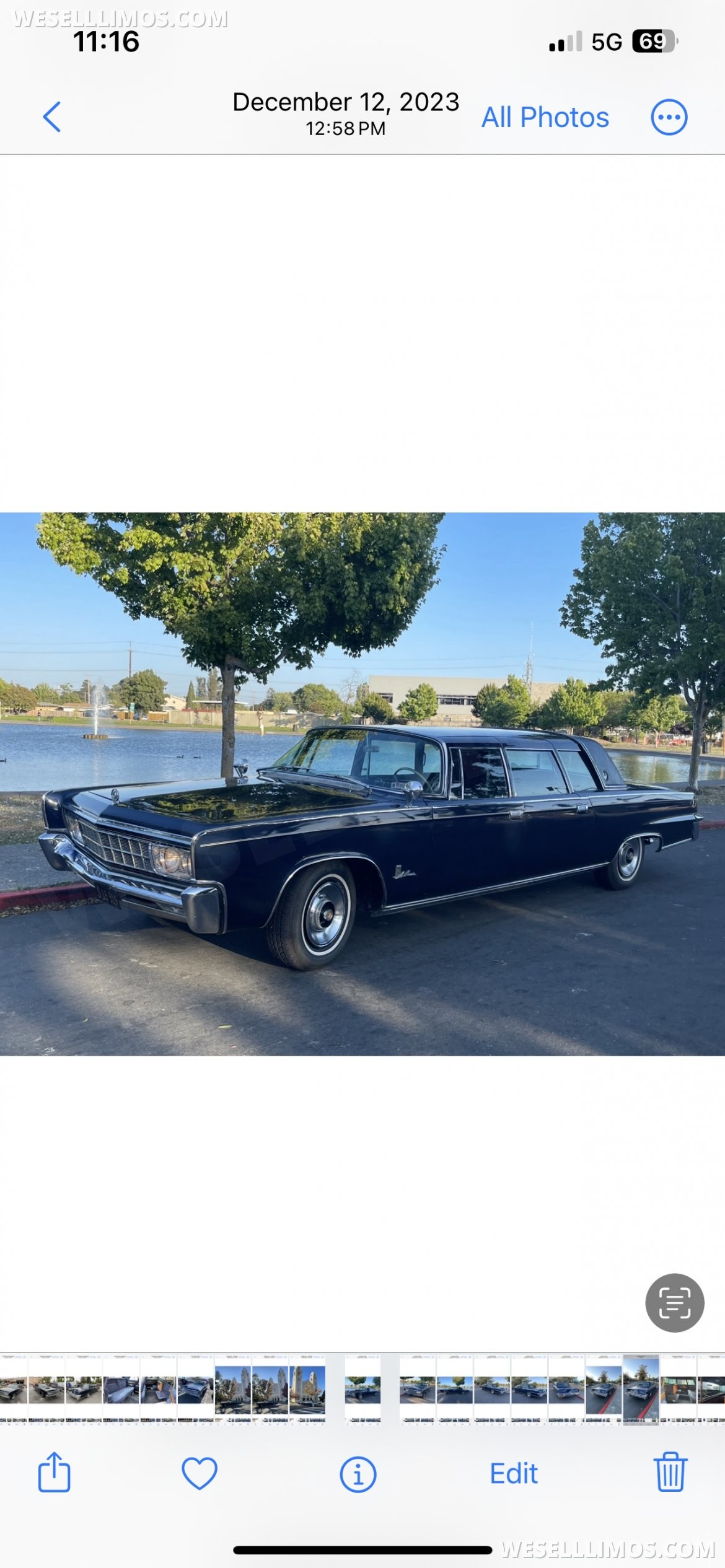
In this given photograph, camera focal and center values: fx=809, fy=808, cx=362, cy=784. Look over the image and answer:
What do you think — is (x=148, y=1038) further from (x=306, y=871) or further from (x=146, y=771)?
(x=146, y=771)

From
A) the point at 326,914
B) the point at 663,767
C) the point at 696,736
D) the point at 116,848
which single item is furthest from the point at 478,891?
the point at 696,736

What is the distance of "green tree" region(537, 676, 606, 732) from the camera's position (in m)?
7.35

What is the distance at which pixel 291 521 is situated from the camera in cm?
781

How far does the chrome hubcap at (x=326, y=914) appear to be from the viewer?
4586 millimetres

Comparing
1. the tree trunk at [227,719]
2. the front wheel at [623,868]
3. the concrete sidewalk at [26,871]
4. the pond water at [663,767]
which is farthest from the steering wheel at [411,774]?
the pond water at [663,767]

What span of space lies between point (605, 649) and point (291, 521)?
7.73m

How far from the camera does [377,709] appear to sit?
623cm

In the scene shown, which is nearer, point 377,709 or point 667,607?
point 377,709

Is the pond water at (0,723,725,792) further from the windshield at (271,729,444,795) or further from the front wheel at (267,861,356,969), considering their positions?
the front wheel at (267,861,356,969)
